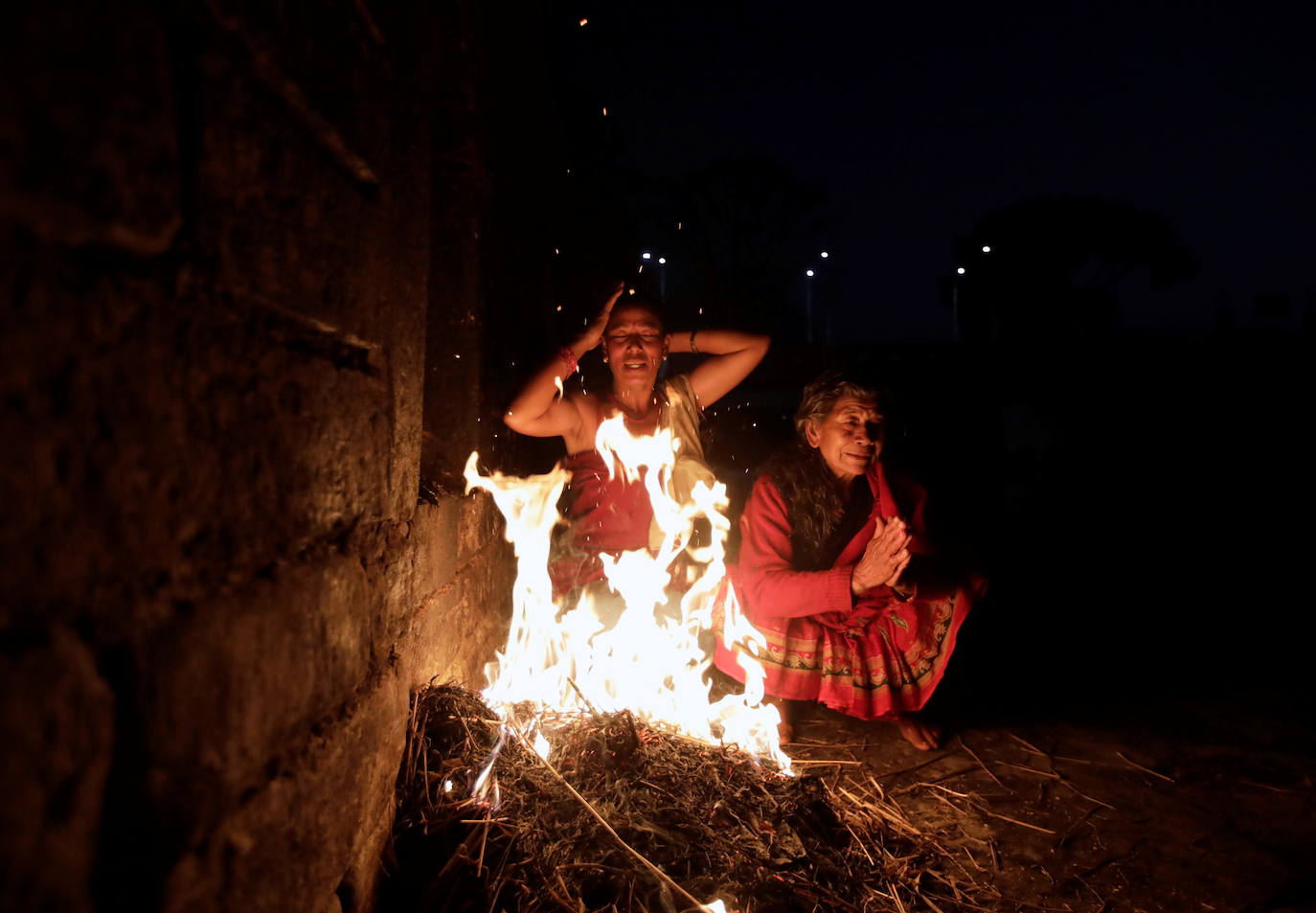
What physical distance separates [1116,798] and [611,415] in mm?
3204

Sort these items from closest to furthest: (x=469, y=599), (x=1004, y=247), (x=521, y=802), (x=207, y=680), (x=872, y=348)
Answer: (x=207, y=680) < (x=521, y=802) < (x=469, y=599) < (x=872, y=348) < (x=1004, y=247)

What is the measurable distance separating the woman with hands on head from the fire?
87mm

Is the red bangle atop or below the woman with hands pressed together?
atop

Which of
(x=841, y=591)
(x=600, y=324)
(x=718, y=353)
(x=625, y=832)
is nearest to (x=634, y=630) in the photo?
(x=841, y=591)

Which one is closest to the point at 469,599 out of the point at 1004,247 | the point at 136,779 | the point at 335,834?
the point at 335,834

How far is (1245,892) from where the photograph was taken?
7.90 ft

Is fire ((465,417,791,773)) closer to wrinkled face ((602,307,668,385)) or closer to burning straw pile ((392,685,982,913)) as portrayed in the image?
burning straw pile ((392,685,982,913))

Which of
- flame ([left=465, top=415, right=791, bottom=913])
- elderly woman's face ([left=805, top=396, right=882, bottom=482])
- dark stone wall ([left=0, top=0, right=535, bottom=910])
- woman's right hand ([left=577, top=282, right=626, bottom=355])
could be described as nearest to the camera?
dark stone wall ([left=0, top=0, right=535, bottom=910])

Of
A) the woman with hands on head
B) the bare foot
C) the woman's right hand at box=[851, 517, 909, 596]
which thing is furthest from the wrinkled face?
the bare foot

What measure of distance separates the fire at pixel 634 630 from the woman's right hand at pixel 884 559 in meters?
0.69

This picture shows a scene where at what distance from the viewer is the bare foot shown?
348 centimetres

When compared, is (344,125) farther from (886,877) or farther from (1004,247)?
(1004,247)

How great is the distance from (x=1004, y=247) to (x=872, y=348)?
62.5ft

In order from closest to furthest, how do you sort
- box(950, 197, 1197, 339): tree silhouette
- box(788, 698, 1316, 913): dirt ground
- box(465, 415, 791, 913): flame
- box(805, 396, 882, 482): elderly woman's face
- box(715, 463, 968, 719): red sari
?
1. box(788, 698, 1316, 913): dirt ground
2. box(465, 415, 791, 913): flame
3. box(715, 463, 968, 719): red sari
4. box(805, 396, 882, 482): elderly woman's face
5. box(950, 197, 1197, 339): tree silhouette
